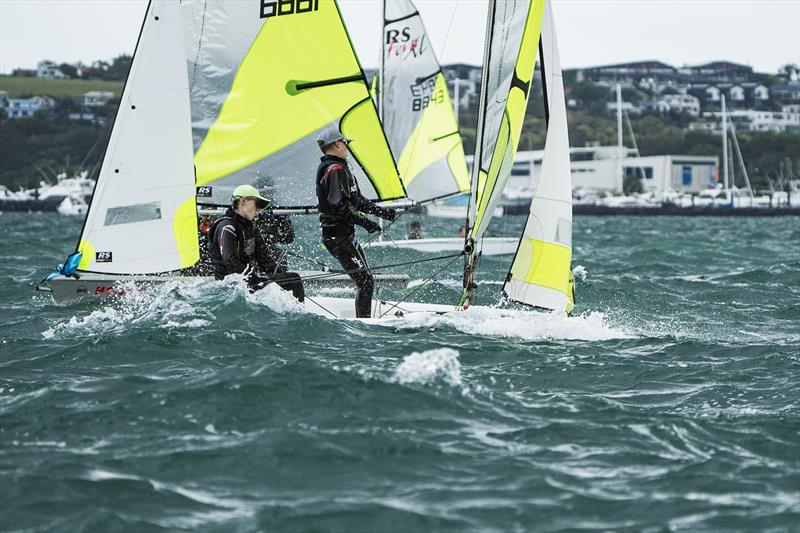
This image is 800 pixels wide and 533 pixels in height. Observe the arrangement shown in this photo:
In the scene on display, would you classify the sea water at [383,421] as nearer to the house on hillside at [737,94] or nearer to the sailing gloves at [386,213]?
the sailing gloves at [386,213]

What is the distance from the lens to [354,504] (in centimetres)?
496

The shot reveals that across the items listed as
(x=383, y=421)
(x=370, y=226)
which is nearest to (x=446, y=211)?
(x=370, y=226)

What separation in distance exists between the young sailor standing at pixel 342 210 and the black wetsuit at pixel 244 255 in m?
0.50

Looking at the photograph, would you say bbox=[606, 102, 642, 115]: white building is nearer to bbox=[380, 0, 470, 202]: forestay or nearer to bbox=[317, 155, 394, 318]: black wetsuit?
bbox=[380, 0, 470, 202]: forestay

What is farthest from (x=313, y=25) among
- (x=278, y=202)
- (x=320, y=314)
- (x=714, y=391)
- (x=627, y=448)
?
(x=627, y=448)

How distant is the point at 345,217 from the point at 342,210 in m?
0.10

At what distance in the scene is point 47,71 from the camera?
15700cm

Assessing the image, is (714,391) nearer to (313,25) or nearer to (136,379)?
(136,379)

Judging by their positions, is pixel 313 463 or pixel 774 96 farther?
pixel 774 96

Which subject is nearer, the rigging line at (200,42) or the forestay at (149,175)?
the forestay at (149,175)

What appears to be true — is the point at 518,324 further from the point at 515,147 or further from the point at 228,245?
the point at 228,245

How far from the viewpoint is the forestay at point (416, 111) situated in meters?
21.7

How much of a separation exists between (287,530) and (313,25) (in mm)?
7575

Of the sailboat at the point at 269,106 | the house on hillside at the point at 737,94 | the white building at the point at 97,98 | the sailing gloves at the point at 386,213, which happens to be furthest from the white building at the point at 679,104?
the sailing gloves at the point at 386,213
